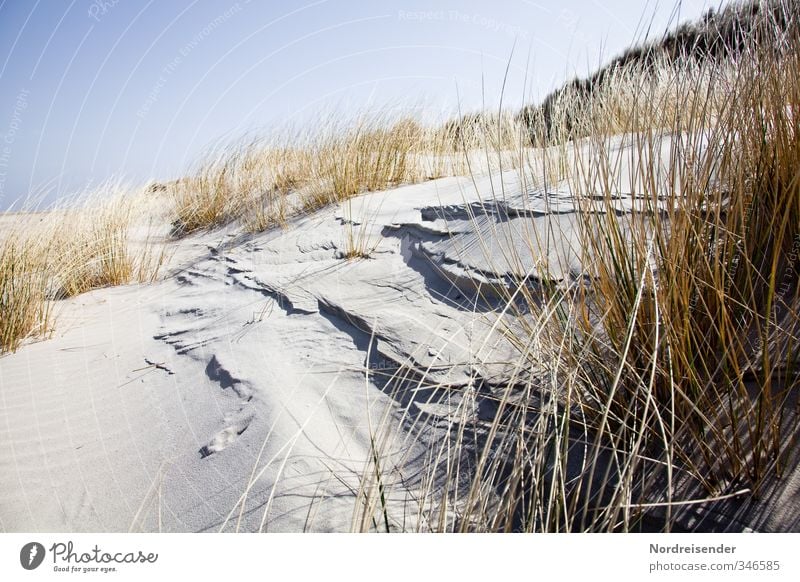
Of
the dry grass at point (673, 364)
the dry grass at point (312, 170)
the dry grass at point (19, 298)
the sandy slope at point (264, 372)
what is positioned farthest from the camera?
the dry grass at point (312, 170)

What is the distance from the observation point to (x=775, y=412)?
1.11 meters

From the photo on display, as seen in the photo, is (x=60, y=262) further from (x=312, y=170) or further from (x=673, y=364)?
(x=673, y=364)

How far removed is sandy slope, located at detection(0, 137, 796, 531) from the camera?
1.41 m

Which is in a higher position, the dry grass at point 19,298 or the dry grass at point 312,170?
the dry grass at point 312,170

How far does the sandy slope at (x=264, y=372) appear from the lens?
1407 mm

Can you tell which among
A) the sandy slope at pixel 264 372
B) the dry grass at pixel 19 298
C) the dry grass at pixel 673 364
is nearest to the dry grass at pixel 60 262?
the dry grass at pixel 19 298

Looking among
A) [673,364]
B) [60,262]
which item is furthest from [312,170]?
[673,364]

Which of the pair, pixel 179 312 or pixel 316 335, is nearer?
pixel 316 335

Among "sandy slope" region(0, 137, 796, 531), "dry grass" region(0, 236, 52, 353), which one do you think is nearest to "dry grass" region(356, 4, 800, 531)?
"sandy slope" region(0, 137, 796, 531)

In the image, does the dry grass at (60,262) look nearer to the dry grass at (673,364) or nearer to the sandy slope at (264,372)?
the sandy slope at (264,372)

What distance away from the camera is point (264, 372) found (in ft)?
6.29
